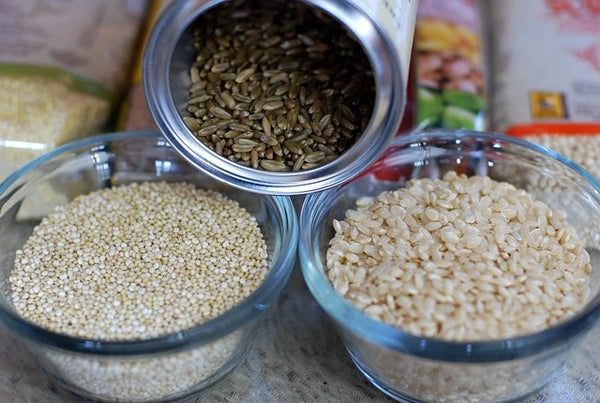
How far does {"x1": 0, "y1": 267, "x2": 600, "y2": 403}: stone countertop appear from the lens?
44.8 inches

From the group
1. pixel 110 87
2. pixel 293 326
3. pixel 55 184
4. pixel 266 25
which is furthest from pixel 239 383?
→ pixel 110 87

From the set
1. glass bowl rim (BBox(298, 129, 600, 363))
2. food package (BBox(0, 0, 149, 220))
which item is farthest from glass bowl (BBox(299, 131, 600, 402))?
food package (BBox(0, 0, 149, 220))

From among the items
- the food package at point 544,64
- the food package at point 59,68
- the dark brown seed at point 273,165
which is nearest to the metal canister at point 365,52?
the dark brown seed at point 273,165

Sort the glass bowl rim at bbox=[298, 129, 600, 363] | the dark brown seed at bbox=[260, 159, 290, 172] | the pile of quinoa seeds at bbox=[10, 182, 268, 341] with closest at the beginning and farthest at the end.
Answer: the glass bowl rim at bbox=[298, 129, 600, 363], the pile of quinoa seeds at bbox=[10, 182, 268, 341], the dark brown seed at bbox=[260, 159, 290, 172]

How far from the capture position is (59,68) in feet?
5.24

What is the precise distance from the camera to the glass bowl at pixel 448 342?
95cm

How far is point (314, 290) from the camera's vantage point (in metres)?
1.05

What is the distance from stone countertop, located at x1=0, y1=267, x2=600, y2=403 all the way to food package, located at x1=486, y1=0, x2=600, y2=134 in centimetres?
48

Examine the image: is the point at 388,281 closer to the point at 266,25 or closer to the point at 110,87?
the point at 266,25

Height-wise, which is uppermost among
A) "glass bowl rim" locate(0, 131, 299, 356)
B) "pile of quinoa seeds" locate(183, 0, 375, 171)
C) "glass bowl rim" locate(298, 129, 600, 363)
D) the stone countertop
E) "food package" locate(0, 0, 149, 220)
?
"pile of quinoa seeds" locate(183, 0, 375, 171)

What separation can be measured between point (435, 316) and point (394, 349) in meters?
0.07

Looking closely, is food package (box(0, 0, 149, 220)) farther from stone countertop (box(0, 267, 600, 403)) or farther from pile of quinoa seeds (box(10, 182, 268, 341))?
stone countertop (box(0, 267, 600, 403))

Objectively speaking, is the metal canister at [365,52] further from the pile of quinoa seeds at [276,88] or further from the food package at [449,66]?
the food package at [449,66]

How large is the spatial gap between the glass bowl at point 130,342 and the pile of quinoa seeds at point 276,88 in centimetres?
11
